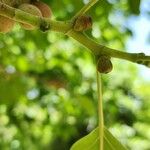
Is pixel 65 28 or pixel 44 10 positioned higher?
pixel 44 10

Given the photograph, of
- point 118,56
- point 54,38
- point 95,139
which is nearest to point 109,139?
point 95,139

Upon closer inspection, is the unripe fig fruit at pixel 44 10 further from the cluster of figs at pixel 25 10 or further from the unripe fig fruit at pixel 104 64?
the unripe fig fruit at pixel 104 64

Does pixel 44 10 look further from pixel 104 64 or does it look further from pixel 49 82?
pixel 49 82

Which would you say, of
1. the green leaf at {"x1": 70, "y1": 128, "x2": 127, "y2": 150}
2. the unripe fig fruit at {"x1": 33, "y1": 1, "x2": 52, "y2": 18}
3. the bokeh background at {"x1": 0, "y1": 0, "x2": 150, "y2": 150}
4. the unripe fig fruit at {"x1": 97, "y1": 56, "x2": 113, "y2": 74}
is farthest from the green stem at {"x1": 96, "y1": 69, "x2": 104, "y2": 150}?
the bokeh background at {"x1": 0, "y1": 0, "x2": 150, "y2": 150}

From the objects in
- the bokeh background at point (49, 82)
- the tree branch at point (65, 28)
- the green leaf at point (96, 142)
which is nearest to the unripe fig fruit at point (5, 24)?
the tree branch at point (65, 28)

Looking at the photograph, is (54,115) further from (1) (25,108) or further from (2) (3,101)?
(2) (3,101)

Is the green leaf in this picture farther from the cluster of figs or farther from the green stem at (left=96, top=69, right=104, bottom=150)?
the cluster of figs

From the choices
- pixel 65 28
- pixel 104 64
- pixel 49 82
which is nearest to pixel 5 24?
pixel 65 28
